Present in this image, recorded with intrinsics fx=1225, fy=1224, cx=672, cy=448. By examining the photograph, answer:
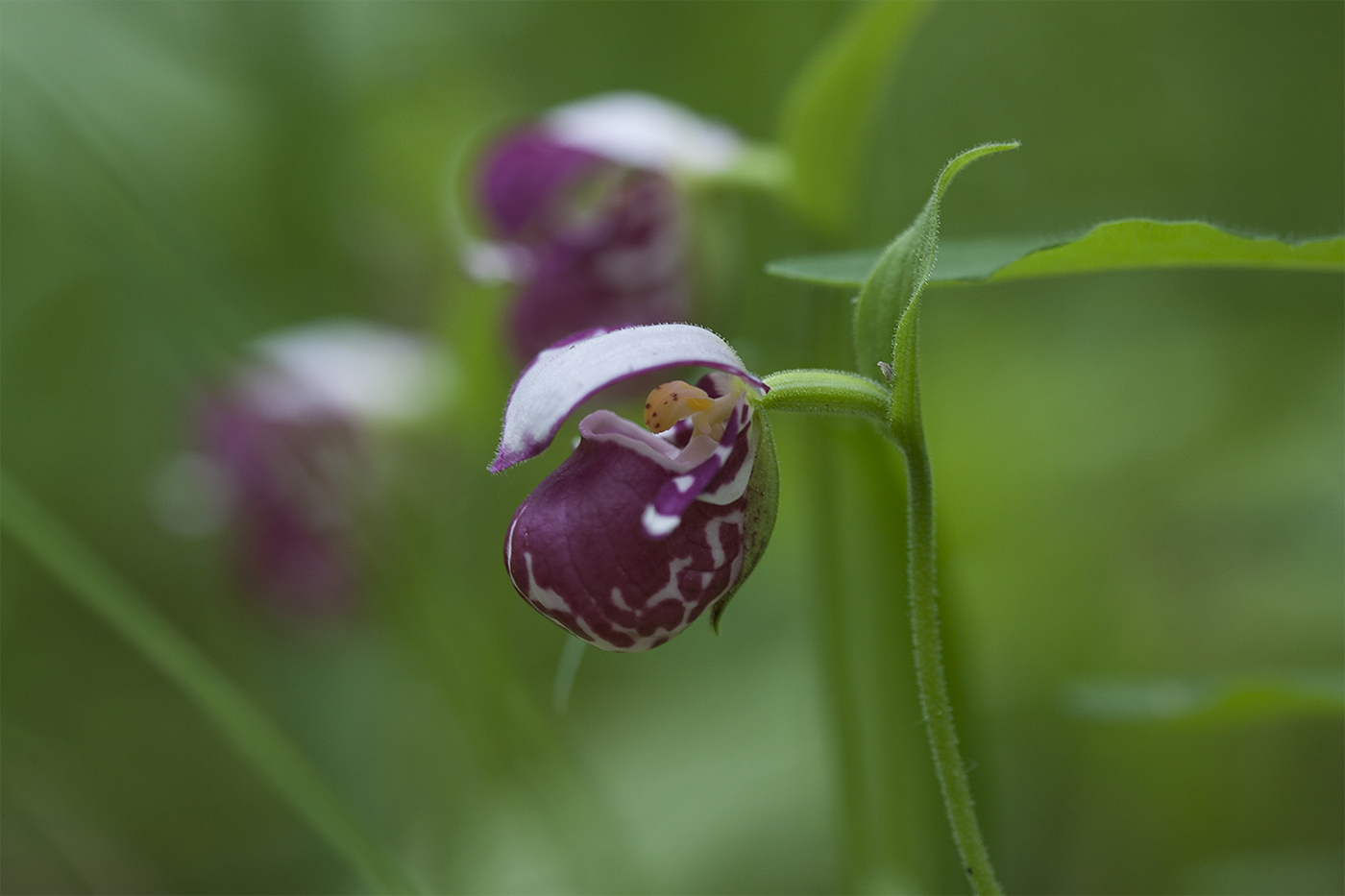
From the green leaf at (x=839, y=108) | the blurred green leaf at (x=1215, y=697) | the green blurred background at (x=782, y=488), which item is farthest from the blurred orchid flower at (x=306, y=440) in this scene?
the blurred green leaf at (x=1215, y=697)

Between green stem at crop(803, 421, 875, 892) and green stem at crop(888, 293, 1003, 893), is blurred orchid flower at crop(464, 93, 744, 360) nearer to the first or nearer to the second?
green stem at crop(803, 421, 875, 892)

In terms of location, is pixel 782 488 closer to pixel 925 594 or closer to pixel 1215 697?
pixel 1215 697

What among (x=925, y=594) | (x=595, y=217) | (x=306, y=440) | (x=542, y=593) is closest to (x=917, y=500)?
(x=925, y=594)

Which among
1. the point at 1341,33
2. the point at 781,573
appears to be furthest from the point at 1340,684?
the point at 1341,33

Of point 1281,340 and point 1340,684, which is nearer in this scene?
point 1340,684

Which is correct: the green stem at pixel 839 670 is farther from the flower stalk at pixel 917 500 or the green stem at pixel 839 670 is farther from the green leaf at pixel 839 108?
the flower stalk at pixel 917 500

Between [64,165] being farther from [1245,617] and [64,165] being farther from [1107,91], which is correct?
[1107,91]
